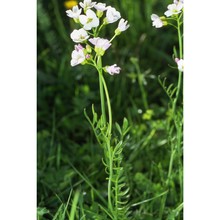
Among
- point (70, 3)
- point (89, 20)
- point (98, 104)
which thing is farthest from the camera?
point (70, 3)

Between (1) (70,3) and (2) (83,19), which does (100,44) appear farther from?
(1) (70,3)

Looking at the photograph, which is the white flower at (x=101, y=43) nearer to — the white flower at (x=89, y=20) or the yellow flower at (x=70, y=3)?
the white flower at (x=89, y=20)

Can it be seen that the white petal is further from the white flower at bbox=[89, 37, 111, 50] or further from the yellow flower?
the yellow flower

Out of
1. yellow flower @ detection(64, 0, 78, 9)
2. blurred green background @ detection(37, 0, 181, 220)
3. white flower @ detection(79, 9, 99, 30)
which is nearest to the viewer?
white flower @ detection(79, 9, 99, 30)

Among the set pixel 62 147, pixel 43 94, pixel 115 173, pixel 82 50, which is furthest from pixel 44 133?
pixel 82 50

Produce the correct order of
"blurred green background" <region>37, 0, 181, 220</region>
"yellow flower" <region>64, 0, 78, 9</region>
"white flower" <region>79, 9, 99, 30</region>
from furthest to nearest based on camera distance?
1. "yellow flower" <region>64, 0, 78, 9</region>
2. "blurred green background" <region>37, 0, 181, 220</region>
3. "white flower" <region>79, 9, 99, 30</region>

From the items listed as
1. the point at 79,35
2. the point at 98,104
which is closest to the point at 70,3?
the point at 98,104

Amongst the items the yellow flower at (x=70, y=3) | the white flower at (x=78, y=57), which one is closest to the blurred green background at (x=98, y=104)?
the yellow flower at (x=70, y=3)

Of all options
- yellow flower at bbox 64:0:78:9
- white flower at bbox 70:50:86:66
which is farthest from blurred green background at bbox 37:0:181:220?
white flower at bbox 70:50:86:66
